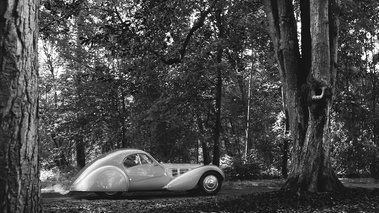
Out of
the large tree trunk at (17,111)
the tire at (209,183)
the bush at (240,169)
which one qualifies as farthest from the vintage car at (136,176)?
the large tree trunk at (17,111)

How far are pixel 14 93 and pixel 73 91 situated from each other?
606 inches

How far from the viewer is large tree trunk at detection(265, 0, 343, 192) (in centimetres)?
771

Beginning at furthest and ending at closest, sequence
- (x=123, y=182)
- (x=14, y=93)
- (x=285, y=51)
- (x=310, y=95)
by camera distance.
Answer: (x=123, y=182)
(x=285, y=51)
(x=310, y=95)
(x=14, y=93)

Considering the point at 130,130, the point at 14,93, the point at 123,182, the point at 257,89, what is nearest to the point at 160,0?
the point at 123,182

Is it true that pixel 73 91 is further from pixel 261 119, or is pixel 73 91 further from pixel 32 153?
pixel 32 153

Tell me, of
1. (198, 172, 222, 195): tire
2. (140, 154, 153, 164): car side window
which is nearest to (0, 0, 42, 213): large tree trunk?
(140, 154, 153, 164): car side window

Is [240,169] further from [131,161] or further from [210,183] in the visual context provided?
[131,161]

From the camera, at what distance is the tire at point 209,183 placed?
10.3 meters

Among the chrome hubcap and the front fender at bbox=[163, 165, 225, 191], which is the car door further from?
the chrome hubcap

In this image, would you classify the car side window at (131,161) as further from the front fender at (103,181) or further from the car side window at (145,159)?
the front fender at (103,181)

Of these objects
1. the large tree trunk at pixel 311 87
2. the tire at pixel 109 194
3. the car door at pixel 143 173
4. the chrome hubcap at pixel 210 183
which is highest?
the large tree trunk at pixel 311 87

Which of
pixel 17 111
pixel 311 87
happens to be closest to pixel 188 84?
pixel 311 87

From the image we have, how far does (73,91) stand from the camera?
1792cm

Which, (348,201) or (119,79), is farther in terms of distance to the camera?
(119,79)
